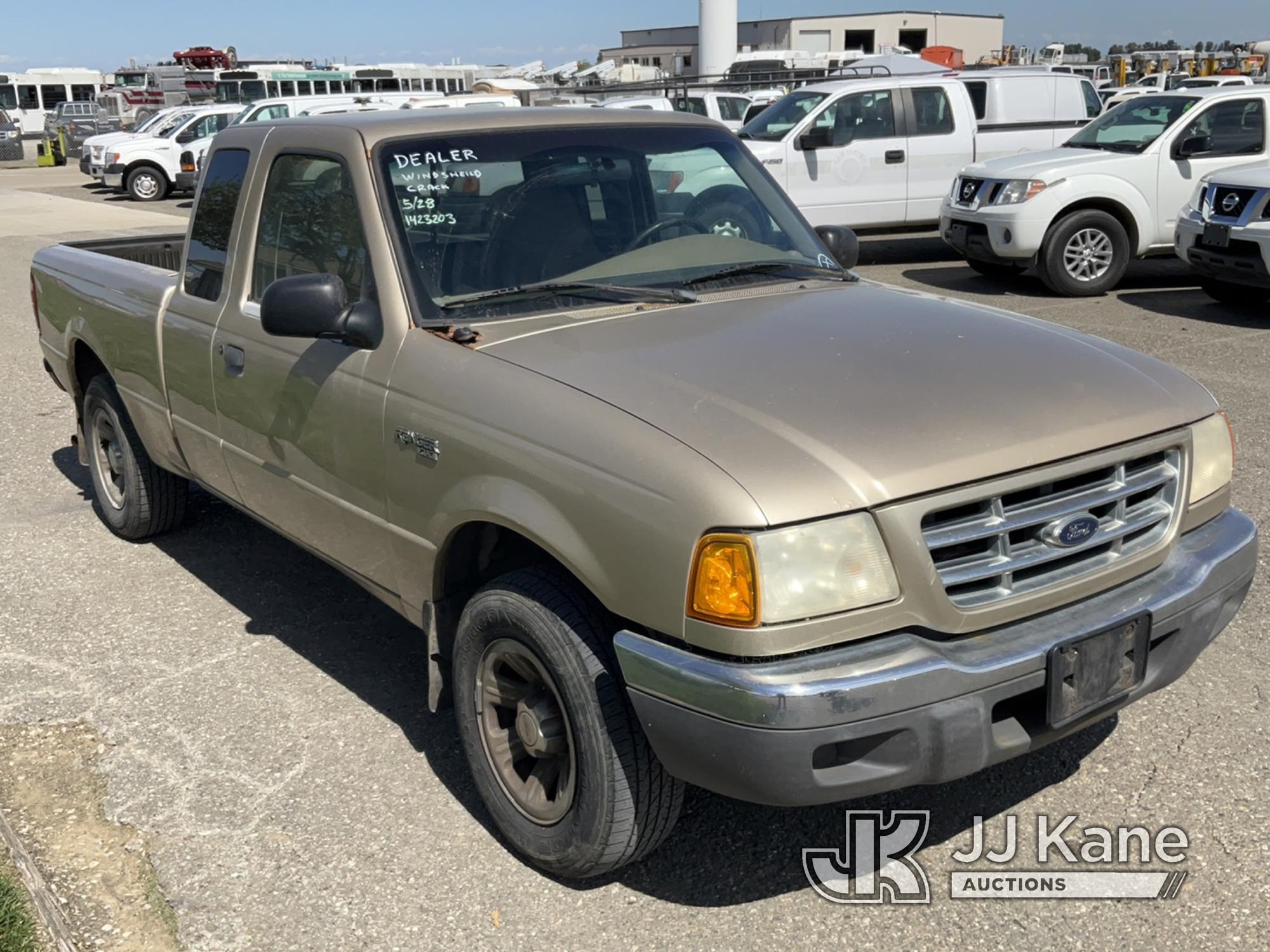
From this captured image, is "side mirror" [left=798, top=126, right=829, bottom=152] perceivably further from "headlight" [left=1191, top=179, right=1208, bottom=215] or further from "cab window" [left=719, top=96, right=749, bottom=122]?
"cab window" [left=719, top=96, right=749, bottom=122]

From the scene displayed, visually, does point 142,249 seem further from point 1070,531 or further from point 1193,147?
point 1193,147

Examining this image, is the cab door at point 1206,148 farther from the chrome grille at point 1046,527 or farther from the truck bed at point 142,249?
the chrome grille at point 1046,527

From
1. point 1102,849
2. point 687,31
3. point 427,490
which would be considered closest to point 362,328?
point 427,490

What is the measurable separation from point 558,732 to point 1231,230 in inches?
352

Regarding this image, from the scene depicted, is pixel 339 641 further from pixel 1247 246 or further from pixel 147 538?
pixel 1247 246

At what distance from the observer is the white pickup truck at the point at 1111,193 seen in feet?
38.2

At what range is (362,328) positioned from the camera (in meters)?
3.57

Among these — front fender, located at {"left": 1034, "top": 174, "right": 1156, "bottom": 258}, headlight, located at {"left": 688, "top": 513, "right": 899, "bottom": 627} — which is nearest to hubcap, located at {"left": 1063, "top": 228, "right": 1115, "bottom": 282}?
front fender, located at {"left": 1034, "top": 174, "right": 1156, "bottom": 258}

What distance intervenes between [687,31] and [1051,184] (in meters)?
74.7

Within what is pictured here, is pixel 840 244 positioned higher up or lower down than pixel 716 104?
lower down

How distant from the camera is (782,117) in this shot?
580 inches

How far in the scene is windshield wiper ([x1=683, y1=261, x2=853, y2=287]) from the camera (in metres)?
3.91

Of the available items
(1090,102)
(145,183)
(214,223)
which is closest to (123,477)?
(214,223)

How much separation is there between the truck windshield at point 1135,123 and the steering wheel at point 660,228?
9.33 meters
